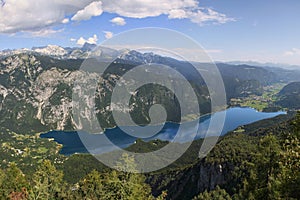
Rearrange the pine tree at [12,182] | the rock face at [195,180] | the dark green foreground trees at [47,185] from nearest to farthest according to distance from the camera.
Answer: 1. the dark green foreground trees at [47,185]
2. the pine tree at [12,182]
3. the rock face at [195,180]

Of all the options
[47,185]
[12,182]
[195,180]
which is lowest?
[195,180]

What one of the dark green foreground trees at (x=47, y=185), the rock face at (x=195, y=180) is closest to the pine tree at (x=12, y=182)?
the dark green foreground trees at (x=47, y=185)

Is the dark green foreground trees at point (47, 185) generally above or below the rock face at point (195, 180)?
above

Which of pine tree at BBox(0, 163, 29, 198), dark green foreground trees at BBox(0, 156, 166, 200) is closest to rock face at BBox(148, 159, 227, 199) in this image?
dark green foreground trees at BBox(0, 156, 166, 200)

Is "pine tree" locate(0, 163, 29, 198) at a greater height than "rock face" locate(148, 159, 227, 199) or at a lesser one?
greater

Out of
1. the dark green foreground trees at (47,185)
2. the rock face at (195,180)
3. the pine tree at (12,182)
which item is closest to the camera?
the dark green foreground trees at (47,185)

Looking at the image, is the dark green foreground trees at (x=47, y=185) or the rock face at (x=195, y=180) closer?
the dark green foreground trees at (x=47, y=185)

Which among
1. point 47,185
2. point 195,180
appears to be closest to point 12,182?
point 47,185

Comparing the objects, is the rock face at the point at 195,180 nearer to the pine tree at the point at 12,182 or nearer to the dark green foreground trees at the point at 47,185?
the dark green foreground trees at the point at 47,185

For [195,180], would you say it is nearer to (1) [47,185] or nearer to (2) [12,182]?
(2) [12,182]

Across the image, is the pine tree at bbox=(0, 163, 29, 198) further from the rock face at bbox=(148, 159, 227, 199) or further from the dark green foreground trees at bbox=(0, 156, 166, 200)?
the rock face at bbox=(148, 159, 227, 199)

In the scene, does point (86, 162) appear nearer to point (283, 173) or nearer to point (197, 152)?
point (197, 152)
